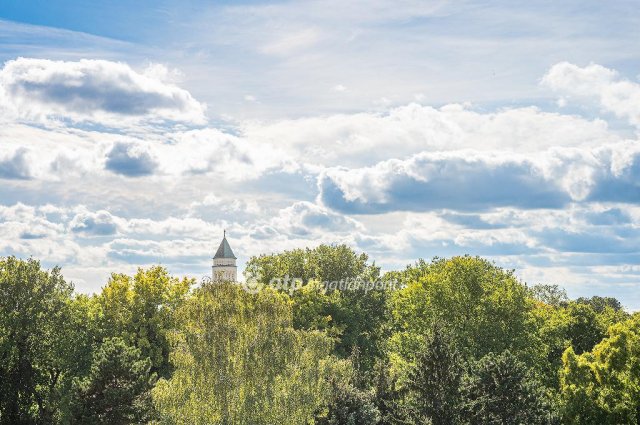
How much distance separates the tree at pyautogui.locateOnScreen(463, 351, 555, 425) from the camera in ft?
136

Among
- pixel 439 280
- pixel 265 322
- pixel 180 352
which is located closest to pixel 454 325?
pixel 439 280

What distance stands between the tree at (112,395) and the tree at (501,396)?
71.9 feet

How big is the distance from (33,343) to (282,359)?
22.6 meters

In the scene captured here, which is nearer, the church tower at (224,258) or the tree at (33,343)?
the tree at (33,343)

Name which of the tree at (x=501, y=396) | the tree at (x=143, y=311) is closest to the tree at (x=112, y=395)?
the tree at (x=143, y=311)

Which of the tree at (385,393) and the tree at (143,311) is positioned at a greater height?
the tree at (143,311)

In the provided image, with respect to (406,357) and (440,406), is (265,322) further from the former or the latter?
(406,357)

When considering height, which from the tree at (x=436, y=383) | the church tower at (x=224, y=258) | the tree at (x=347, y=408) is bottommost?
the tree at (x=347, y=408)

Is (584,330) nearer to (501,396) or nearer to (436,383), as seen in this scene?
(501,396)

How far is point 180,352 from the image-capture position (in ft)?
144

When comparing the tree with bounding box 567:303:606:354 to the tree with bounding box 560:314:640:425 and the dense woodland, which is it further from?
the tree with bounding box 560:314:640:425

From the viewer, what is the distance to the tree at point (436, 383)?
39250 millimetres

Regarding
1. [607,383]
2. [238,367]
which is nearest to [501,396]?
[607,383]

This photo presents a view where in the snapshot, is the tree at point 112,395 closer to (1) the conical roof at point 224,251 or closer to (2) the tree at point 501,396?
(2) the tree at point 501,396
